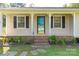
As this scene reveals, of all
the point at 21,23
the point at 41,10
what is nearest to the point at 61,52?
the point at 41,10

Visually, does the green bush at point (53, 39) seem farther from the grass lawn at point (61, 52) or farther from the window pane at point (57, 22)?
the grass lawn at point (61, 52)

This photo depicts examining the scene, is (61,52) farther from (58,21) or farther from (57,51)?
(58,21)

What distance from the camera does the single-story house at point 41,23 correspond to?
13.1m

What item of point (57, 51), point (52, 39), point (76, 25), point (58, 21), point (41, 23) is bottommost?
point (57, 51)

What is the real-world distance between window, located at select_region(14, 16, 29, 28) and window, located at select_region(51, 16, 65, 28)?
5.98 ft

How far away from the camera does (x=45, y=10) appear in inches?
507

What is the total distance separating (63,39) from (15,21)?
11.7ft

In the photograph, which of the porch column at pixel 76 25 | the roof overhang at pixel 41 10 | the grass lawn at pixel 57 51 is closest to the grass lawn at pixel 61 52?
the grass lawn at pixel 57 51

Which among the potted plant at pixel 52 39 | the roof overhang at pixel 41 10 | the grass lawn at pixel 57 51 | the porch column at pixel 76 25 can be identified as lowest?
the grass lawn at pixel 57 51

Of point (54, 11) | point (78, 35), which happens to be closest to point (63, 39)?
point (78, 35)

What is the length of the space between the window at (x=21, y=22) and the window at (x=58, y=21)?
182cm

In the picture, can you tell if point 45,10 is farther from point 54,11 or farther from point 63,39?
point 63,39

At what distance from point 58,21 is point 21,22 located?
2597 millimetres

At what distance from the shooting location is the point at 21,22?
13.7 meters
